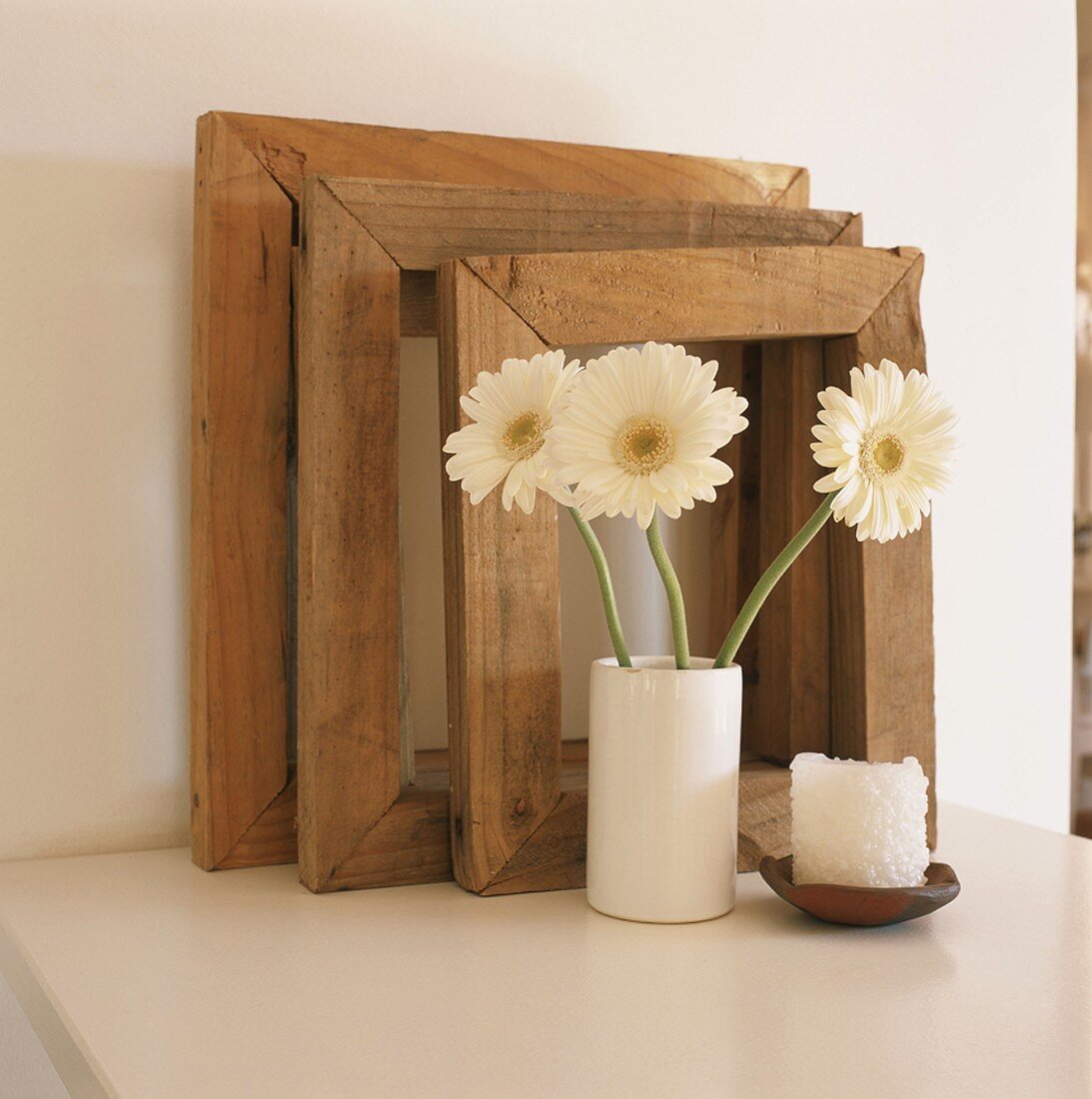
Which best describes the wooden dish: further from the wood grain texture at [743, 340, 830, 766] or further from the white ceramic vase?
the wood grain texture at [743, 340, 830, 766]

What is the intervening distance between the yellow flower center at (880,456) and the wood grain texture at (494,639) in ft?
0.59

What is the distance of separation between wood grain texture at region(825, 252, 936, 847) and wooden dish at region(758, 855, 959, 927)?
15 cm

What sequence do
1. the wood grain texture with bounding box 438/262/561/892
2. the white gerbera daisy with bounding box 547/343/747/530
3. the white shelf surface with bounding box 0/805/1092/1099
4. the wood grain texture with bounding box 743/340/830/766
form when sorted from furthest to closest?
the wood grain texture with bounding box 743/340/830/766, the wood grain texture with bounding box 438/262/561/892, the white gerbera daisy with bounding box 547/343/747/530, the white shelf surface with bounding box 0/805/1092/1099

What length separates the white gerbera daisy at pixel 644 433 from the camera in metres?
0.60

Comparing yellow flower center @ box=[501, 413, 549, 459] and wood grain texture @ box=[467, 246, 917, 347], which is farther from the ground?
wood grain texture @ box=[467, 246, 917, 347]

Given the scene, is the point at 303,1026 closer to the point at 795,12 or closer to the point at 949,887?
the point at 949,887

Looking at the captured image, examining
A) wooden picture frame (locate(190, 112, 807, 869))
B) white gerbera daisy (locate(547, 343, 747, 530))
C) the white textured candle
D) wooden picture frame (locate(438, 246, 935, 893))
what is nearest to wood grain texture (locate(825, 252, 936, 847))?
wooden picture frame (locate(438, 246, 935, 893))

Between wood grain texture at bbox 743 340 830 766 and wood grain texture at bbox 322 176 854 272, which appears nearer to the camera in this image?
wood grain texture at bbox 322 176 854 272

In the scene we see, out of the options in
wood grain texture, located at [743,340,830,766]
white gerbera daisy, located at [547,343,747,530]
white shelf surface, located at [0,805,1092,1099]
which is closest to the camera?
white shelf surface, located at [0,805,1092,1099]

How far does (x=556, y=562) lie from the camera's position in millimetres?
737

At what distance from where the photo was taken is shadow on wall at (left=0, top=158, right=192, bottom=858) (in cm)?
78

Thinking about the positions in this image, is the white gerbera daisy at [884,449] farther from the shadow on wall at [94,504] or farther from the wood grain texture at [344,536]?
the shadow on wall at [94,504]

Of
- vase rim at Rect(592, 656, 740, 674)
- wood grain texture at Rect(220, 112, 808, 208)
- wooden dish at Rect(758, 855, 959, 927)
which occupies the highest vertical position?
wood grain texture at Rect(220, 112, 808, 208)

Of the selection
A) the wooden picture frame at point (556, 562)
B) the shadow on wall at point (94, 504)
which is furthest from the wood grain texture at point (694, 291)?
the shadow on wall at point (94, 504)
